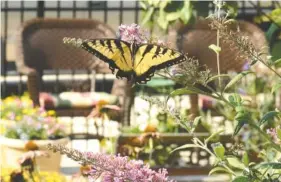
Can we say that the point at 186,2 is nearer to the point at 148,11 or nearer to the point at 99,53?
the point at 148,11

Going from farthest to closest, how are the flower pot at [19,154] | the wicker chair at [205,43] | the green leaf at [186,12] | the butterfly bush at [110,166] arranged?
the wicker chair at [205,43] < the green leaf at [186,12] < the flower pot at [19,154] < the butterfly bush at [110,166]

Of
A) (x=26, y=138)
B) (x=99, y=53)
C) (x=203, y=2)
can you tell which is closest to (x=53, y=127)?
(x=26, y=138)

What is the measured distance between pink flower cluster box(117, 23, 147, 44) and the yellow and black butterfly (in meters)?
0.02

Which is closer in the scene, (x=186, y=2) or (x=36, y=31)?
(x=186, y=2)

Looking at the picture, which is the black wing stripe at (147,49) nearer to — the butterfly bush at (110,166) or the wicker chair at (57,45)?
the butterfly bush at (110,166)

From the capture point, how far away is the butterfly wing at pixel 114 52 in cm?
179

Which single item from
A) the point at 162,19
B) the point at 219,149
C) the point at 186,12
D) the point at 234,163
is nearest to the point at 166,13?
the point at 162,19

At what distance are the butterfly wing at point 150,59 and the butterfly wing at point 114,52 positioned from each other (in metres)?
0.02

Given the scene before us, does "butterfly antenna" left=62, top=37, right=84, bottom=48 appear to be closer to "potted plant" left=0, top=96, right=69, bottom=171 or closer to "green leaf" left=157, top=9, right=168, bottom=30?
"potted plant" left=0, top=96, right=69, bottom=171

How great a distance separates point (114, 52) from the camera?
1.80 metres

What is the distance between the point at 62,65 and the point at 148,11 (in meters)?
1.24

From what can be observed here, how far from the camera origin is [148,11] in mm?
6344

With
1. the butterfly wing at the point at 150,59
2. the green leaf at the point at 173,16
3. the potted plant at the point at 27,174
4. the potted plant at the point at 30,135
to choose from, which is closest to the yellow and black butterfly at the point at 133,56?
the butterfly wing at the point at 150,59

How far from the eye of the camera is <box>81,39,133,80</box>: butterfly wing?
179cm
